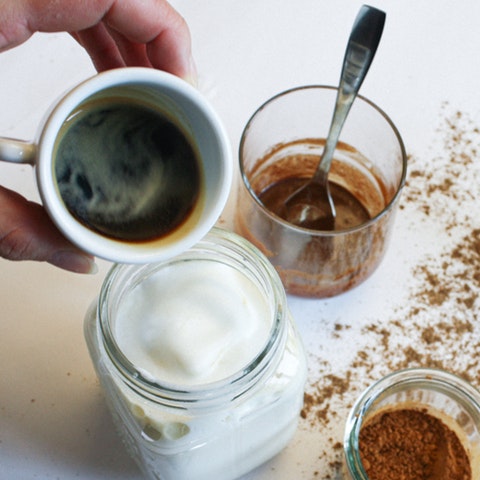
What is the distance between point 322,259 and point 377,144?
0.60 feet

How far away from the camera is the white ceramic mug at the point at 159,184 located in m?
0.62

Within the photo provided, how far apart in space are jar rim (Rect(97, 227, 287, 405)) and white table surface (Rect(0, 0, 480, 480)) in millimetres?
232

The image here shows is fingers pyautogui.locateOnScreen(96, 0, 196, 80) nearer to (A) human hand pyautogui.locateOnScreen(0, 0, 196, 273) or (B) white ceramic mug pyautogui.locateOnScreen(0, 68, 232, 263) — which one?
(A) human hand pyautogui.locateOnScreen(0, 0, 196, 273)

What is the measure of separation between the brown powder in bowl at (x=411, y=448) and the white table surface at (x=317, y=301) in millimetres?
55

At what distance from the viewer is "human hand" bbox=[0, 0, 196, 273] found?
2.42 feet

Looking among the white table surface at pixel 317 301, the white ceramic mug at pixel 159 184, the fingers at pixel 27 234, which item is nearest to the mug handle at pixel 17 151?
the white ceramic mug at pixel 159 184

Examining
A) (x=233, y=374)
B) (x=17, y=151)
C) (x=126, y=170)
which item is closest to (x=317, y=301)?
(x=233, y=374)

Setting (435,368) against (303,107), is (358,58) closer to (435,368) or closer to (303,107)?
(303,107)

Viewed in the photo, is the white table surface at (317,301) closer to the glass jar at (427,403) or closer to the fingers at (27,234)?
the glass jar at (427,403)

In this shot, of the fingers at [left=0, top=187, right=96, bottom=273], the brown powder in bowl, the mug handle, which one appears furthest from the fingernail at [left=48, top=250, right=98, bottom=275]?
the brown powder in bowl

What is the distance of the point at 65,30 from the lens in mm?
778

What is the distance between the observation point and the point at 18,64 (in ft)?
3.85

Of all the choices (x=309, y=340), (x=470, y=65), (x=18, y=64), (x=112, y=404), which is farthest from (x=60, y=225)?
(x=470, y=65)

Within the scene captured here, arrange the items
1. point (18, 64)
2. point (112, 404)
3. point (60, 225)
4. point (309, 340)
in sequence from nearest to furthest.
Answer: point (60, 225)
point (112, 404)
point (309, 340)
point (18, 64)
